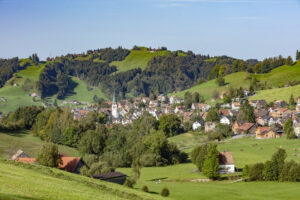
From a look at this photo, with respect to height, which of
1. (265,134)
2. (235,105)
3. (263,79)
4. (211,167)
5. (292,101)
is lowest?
(211,167)

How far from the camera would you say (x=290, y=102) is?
366ft

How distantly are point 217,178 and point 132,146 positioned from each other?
24026 millimetres

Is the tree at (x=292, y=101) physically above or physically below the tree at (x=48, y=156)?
above

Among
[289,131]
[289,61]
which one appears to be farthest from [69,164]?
[289,61]

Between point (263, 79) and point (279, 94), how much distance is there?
28972mm

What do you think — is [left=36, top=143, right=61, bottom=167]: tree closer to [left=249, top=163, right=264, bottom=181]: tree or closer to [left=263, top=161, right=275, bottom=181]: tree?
[left=249, top=163, right=264, bottom=181]: tree

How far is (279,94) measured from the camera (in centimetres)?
12006

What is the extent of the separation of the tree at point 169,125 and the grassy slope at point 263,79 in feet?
141

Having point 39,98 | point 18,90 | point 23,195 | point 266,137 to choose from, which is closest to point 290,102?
point 266,137

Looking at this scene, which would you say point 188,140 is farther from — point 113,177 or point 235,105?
point 113,177

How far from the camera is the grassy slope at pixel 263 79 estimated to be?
14238 centimetres

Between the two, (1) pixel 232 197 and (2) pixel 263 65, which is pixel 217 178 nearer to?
(1) pixel 232 197

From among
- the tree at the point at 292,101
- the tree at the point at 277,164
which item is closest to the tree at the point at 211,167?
the tree at the point at 277,164

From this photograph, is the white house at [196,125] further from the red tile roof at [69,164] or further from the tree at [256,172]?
the red tile roof at [69,164]
